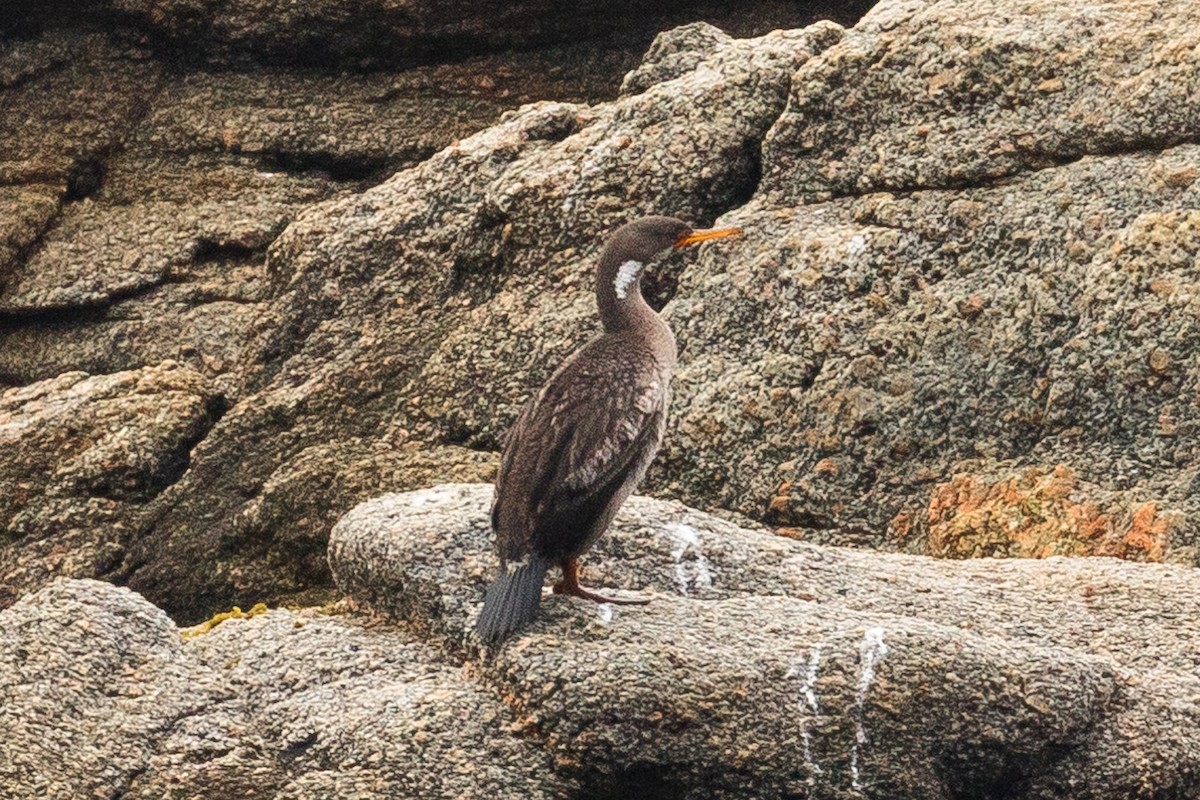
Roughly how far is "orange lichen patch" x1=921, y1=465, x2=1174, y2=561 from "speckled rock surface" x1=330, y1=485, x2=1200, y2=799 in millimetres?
1350

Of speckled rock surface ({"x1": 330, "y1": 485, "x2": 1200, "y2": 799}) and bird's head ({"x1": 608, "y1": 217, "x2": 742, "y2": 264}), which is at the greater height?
bird's head ({"x1": 608, "y1": 217, "x2": 742, "y2": 264})

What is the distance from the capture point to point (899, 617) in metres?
9.80

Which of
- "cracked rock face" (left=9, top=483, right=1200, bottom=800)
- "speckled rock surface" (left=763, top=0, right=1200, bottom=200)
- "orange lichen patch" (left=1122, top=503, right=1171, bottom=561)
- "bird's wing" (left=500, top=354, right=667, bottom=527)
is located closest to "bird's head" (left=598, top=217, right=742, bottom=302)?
"bird's wing" (left=500, top=354, right=667, bottom=527)

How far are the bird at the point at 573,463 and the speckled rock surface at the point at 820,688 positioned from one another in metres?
0.18

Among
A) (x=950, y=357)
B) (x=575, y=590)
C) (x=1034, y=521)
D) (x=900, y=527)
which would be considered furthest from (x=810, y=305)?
(x=575, y=590)

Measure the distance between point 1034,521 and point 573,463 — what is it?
3118mm

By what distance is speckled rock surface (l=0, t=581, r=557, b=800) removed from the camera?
909cm

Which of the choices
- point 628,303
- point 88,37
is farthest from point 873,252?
point 88,37

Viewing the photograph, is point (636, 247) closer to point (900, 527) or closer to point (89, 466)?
point (900, 527)

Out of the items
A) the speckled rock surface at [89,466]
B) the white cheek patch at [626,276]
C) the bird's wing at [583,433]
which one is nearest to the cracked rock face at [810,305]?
the speckled rock surface at [89,466]

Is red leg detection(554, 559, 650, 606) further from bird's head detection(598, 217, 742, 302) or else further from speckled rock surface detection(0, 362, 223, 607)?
speckled rock surface detection(0, 362, 223, 607)

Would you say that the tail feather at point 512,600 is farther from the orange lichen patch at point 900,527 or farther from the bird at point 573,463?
the orange lichen patch at point 900,527

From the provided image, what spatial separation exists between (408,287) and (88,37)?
504 centimetres

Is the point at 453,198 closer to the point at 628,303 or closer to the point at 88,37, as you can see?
the point at 628,303
